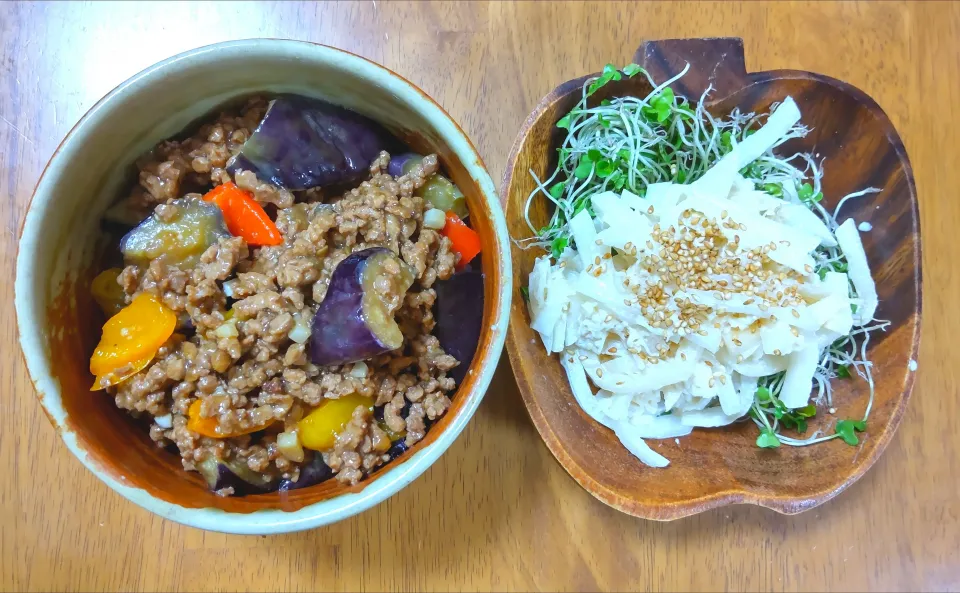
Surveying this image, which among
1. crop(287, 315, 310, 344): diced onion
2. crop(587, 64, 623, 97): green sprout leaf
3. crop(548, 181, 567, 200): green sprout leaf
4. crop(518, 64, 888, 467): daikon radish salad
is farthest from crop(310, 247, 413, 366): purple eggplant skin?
crop(587, 64, 623, 97): green sprout leaf

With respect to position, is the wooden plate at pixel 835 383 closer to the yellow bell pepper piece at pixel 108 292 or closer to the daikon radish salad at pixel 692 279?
the daikon radish salad at pixel 692 279

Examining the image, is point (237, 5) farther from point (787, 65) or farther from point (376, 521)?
point (787, 65)

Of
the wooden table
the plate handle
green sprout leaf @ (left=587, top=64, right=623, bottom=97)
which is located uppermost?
the plate handle

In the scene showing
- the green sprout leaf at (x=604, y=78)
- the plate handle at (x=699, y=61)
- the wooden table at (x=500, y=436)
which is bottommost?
the wooden table at (x=500, y=436)

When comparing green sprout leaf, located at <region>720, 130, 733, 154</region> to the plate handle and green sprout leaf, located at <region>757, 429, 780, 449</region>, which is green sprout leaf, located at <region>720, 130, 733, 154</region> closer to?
the plate handle

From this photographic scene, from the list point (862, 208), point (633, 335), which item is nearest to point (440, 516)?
point (633, 335)

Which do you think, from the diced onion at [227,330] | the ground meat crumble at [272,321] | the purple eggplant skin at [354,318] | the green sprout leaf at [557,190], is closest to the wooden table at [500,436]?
the green sprout leaf at [557,190]
